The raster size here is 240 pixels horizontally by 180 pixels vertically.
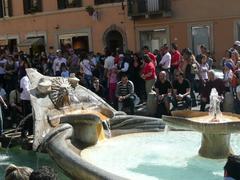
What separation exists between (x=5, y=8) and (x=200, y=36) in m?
15.3

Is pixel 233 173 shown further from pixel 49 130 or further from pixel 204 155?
pixel 49 130

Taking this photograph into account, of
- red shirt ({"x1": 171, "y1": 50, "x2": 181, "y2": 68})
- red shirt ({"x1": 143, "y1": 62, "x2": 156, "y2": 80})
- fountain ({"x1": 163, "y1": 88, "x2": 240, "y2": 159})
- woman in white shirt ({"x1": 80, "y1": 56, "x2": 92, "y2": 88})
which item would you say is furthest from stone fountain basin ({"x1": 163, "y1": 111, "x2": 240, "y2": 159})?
woman in white shirt ({"x1": 80, "y1": 56, "x2": 92, "y2": 88})

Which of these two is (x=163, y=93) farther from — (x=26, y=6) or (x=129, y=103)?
(x=26, y=6)

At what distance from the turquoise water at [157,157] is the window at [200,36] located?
54.1 ft

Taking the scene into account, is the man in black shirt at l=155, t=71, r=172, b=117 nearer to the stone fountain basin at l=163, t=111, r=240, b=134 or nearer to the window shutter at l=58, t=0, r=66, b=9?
the stone fountain basin at l=163, t=111, r=240, b=134

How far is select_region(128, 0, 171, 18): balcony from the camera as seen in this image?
92.9ft

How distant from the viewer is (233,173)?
18.0 feet

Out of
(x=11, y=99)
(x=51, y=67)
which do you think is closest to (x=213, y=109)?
(x=11, y=99)

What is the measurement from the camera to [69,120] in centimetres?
970

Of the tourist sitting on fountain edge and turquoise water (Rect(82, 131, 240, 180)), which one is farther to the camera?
the tourist sitting on fountain edge

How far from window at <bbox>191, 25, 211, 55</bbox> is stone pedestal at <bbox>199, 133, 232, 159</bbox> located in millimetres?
18157

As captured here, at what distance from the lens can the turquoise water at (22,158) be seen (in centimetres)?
1101

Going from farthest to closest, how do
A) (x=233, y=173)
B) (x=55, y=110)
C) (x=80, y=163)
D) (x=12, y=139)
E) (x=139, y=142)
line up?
(x=12, y=139)
(x=55, y=110)
(x=139, y=142)
(x=80, y=163)
(x=233, y=173)

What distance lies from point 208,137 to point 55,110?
3.31 metres
